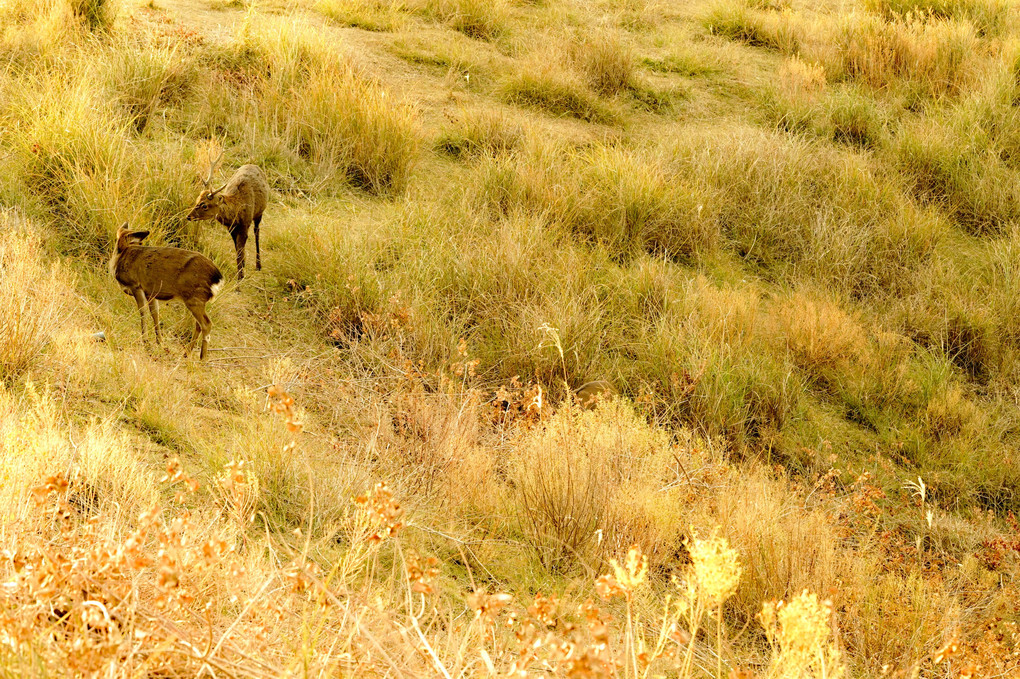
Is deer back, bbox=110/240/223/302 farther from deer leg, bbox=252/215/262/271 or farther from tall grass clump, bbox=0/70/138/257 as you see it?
deer leg, bbox=252/215/262/271

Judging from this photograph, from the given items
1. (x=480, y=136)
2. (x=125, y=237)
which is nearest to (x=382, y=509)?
(x=125, y=237)

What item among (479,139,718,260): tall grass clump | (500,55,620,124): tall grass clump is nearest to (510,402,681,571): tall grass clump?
(479,139,718,260): tall grass clump

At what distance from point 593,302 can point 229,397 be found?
2.66 meters

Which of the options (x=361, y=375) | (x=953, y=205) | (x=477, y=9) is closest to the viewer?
(x=361, y=375)

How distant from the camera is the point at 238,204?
5297mm

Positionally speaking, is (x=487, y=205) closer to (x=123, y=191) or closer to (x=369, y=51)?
(x=123, y=191)

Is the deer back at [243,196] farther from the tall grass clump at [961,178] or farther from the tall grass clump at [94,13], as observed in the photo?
the tall grass clump at [961,178]

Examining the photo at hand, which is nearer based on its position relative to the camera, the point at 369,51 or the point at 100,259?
the point at 100,259

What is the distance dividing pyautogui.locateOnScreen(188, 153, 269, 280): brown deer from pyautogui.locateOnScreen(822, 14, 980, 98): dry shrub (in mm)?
7189

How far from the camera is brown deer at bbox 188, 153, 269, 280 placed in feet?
16.8

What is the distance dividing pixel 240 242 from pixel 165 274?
1.05 meters

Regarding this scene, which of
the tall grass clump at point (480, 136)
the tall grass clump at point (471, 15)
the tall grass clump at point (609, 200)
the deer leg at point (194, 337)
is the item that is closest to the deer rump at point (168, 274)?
the deer leg at point (194, 337)

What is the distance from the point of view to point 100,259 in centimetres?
534

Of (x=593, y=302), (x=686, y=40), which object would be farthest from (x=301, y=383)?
(x=686, y=40)
